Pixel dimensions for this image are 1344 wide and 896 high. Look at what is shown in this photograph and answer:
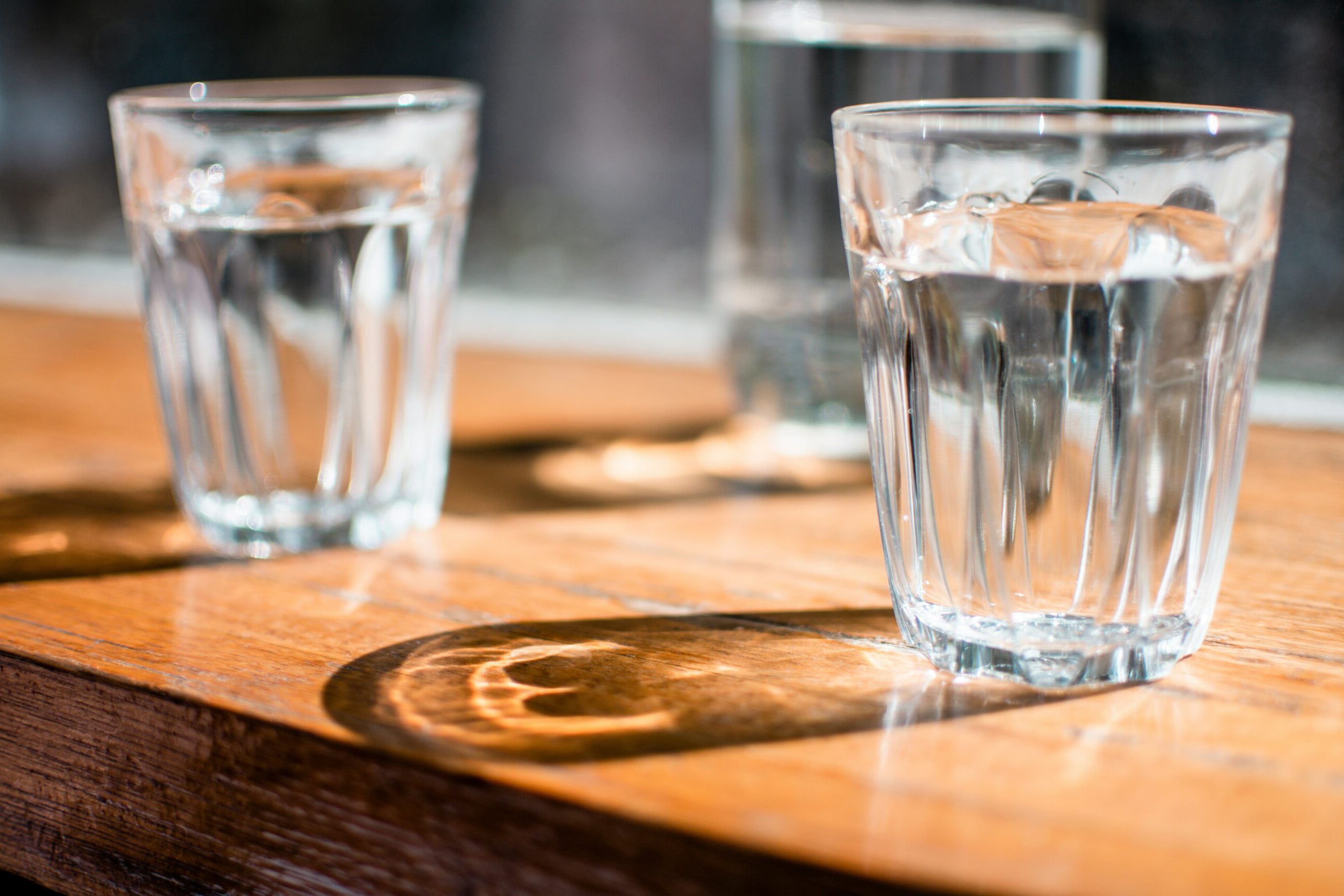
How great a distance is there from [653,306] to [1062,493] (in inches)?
22.2

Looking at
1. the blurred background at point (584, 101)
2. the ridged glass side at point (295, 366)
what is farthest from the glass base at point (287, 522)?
the blurred background at point (584, 101)

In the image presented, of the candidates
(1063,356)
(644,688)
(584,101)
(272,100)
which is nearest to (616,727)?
(644,688)

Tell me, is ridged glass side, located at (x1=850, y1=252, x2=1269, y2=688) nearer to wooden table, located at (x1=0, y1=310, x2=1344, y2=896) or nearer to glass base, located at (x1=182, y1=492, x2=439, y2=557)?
wooden table, located at (x1=0, y1=310, x2=1344, y2=896)

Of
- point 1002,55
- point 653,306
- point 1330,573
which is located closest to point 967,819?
point 1330,573

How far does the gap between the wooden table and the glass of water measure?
1.0 inches

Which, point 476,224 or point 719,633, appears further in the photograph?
point 476,224

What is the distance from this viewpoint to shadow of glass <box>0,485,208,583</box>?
451 mm

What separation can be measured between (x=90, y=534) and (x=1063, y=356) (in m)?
0.34

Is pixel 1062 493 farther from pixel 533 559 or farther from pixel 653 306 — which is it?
pixel 653 306

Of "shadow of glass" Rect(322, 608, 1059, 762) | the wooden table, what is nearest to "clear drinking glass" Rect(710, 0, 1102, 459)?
the wooden table

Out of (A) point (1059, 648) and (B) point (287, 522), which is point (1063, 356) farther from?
(B) point (287, 522)

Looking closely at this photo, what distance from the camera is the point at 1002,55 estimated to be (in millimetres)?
550

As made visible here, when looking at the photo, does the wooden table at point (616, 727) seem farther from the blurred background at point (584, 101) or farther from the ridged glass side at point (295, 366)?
the blurred background at point (584, 101)

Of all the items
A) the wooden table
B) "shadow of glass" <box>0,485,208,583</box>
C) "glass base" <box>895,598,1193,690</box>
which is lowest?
"shadow of glass" <box>0,485,208,583</box>
